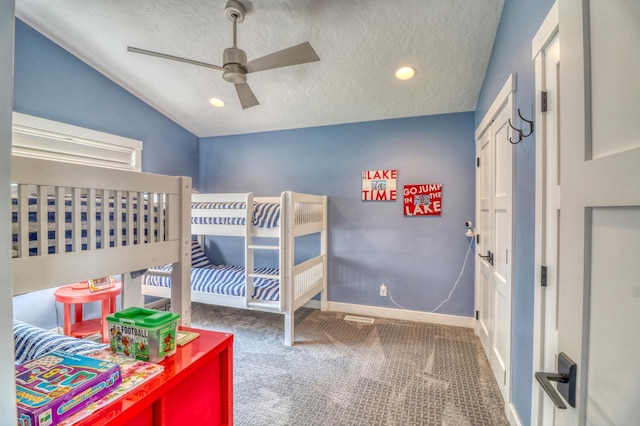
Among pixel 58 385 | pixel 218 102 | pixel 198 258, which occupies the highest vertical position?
pixel 218 102

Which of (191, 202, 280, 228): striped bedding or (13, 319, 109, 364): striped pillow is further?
(191, 202, 280, 228): striped bedding

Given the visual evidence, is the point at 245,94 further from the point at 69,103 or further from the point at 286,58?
the point at 69,103

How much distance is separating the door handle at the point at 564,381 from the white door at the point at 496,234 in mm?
1201

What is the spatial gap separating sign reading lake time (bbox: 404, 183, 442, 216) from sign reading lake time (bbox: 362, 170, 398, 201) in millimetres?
167

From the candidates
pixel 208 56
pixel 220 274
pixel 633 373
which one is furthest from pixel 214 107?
pixel 633 373

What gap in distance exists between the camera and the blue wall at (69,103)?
238cm

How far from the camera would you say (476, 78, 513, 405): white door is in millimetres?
1777

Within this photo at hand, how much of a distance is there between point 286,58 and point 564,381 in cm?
205

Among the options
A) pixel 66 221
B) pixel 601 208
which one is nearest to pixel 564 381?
pixel 601 208

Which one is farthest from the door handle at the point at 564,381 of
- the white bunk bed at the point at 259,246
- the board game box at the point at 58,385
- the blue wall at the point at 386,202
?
the blue wall at the point at 386,202

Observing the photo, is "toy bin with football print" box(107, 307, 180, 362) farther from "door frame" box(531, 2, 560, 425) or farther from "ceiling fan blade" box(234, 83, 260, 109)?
"ceiling fan blade" box(234, 83, 260, 109)

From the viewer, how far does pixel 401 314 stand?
325cm

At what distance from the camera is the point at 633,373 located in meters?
0.47

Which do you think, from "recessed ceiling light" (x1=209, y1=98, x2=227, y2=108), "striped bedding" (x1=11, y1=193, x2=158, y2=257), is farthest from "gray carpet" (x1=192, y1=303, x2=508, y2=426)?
"recessed ceiling light" (x1=209, y1=98, x2=227, y2=108)
